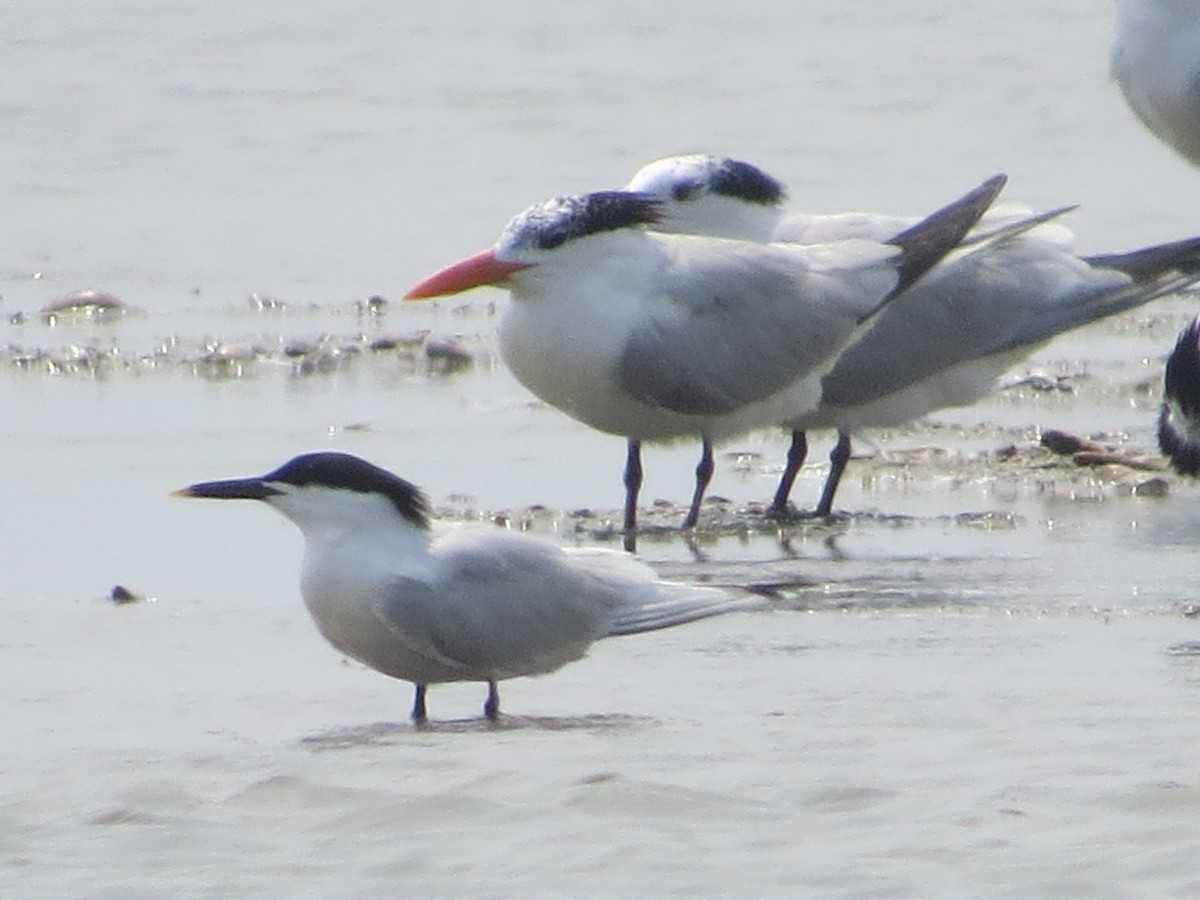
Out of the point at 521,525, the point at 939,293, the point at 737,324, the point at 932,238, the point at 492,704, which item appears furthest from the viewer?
the point at 939,293

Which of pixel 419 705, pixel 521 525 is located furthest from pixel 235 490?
pixel 521 525

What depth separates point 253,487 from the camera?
5773 millimetres

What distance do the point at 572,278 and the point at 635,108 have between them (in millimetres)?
6605

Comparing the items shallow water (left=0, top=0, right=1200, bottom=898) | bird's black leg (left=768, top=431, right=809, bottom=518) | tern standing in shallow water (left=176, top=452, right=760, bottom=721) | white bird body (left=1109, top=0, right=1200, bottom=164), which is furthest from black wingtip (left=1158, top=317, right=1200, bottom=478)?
white bird body (left=1109, top=0, right=1200, bottom=164)

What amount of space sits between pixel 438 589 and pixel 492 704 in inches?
9.4

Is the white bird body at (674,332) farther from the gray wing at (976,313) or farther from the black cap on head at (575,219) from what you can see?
the gray wing at (976,313)

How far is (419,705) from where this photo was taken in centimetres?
568

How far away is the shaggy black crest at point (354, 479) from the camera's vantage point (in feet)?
18.9

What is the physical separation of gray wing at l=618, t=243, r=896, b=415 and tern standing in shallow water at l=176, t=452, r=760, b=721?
1.51m

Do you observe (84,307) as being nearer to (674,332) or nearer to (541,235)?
(541,235)

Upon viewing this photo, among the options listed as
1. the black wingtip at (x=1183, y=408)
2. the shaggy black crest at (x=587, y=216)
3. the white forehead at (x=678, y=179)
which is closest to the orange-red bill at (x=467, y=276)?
the shaggy black crest at (x=587, y=216)

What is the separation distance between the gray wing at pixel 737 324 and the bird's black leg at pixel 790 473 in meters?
0.21

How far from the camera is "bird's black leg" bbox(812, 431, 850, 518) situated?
7453 mm

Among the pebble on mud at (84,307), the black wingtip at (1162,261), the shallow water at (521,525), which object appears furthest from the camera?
the pebble on mud at (84,307)
